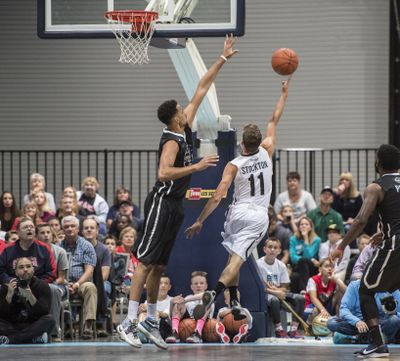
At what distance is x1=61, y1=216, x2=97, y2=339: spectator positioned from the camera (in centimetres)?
1505

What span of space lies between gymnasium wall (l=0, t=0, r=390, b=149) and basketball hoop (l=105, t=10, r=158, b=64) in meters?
8.84

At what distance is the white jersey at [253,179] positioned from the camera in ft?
41.0

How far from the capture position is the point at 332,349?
12.4 metres

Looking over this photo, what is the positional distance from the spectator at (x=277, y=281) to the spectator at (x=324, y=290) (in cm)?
30

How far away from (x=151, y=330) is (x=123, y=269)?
4.58 meters

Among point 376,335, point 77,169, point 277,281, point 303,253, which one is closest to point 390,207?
point 376,335

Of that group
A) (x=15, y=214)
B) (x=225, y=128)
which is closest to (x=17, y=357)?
(x=225, y=128)

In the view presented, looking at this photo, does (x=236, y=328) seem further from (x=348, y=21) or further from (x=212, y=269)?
(x=348, y=21)

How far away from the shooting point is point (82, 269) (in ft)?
50.5

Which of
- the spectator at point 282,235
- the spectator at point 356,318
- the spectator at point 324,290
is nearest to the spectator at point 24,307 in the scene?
the spectator at point 356,318

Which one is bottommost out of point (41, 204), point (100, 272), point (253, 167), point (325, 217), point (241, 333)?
point (241, 333)

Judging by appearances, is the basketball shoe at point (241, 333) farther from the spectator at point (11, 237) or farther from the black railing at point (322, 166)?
the black railing at point (322, 166)

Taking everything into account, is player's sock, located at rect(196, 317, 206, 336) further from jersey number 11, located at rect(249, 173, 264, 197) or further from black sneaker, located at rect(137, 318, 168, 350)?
jersey number 11, located at rect(249, 173, 264, 197)

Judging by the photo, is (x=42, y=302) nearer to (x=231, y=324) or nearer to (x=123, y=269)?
(x=231, y=324)
